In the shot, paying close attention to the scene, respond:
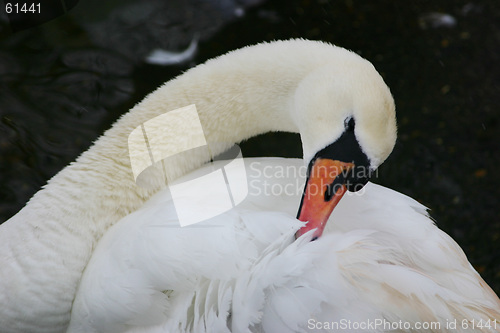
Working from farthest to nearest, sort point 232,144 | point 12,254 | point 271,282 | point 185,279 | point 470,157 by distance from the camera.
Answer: point 470,157, point 232,144, point 12,254, point 185,279, point 271,282

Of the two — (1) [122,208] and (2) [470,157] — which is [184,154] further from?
(2) [470,157]

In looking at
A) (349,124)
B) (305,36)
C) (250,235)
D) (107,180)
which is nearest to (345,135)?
(349,124)

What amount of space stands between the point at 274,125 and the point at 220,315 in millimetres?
824

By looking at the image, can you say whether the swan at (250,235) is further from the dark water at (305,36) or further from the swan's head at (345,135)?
the dark water at (305,36)

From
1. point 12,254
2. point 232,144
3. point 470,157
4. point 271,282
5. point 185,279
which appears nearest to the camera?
point 271,282

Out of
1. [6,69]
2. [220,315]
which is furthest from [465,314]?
[6,69]

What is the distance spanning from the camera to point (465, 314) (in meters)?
1.88

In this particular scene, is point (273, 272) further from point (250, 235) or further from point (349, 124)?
point (349, 124)

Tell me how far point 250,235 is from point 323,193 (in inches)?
10.9

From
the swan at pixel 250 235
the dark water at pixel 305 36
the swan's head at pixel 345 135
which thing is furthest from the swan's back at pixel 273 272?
the dark water at pixel 305 36

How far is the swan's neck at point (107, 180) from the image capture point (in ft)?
7.14

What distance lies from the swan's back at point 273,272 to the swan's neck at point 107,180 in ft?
0.36

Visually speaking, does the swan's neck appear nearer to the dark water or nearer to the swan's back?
the swan's back

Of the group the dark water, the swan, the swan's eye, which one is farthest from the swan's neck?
the dark water
